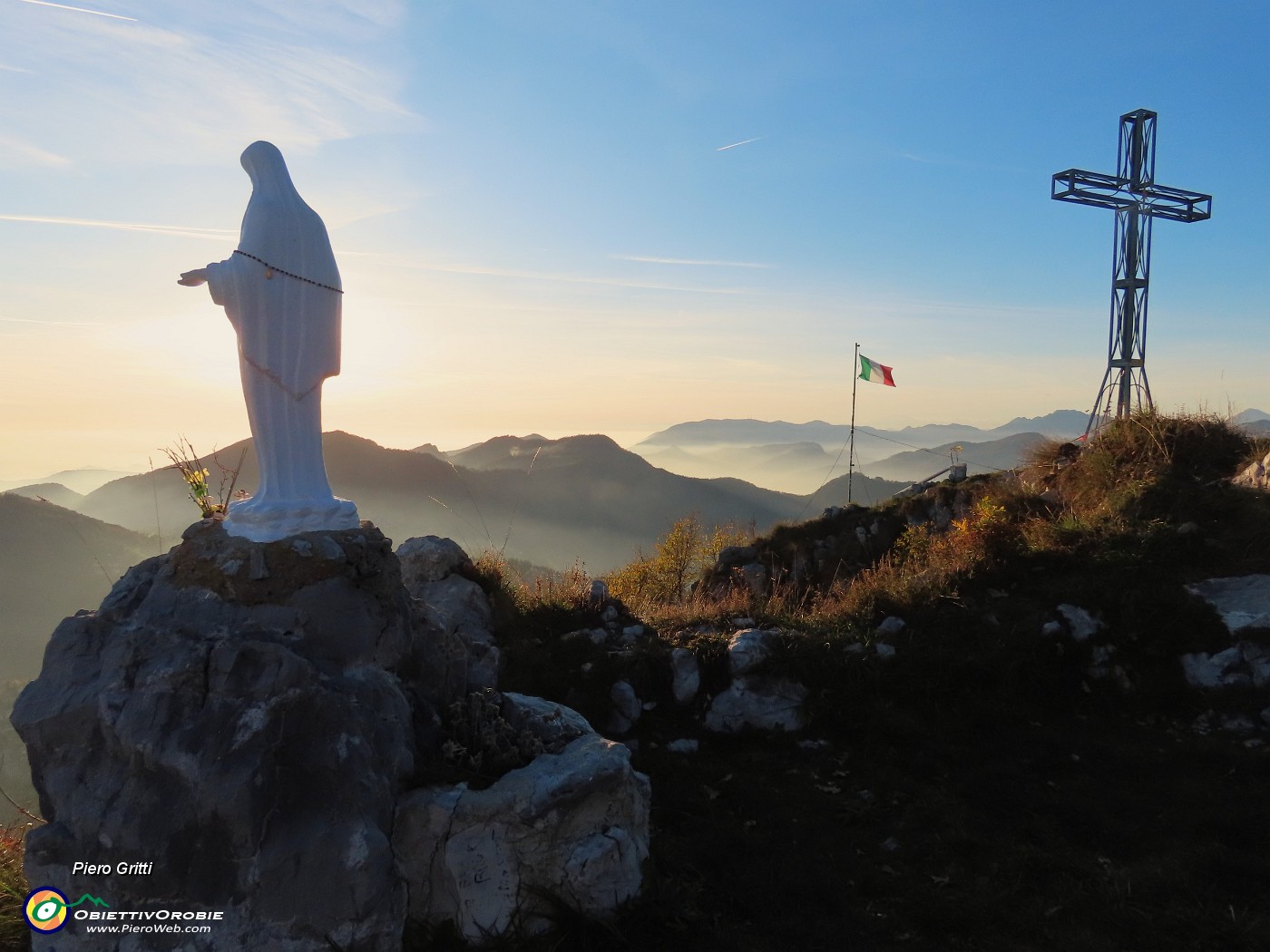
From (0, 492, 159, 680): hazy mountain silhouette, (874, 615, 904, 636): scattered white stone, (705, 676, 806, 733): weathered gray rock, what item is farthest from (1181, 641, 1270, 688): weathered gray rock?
(0, 492, 159, 680): hazy mountain silhouette

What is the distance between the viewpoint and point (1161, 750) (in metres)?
6.91

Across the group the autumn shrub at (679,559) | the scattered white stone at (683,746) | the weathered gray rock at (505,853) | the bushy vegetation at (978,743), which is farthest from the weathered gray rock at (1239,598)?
the autumn shrub at (679,559)

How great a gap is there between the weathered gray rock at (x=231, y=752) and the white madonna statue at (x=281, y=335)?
0.89 feet

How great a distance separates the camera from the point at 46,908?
4062 mm

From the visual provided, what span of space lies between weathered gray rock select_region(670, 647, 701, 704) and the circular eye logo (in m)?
5.02

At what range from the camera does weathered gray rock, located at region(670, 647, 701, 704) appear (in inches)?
304

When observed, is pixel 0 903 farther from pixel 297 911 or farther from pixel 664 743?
pixel 664 743

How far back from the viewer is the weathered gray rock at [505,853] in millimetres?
4223

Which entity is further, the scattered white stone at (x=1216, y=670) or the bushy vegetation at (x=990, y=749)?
the scattered white stone at (x=1216, y=670)

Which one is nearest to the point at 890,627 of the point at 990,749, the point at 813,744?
the point at 990,749

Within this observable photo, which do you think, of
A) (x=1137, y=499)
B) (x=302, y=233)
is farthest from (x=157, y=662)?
(x=1137, y=499)

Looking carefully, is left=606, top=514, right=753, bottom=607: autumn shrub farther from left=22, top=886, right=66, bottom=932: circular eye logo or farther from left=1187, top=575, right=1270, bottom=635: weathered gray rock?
left=22, top=886, right=66, bottom=932: circular eye logo

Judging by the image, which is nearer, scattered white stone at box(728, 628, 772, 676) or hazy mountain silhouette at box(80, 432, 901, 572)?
scattered white stone at box(728, 628, 772, 676)

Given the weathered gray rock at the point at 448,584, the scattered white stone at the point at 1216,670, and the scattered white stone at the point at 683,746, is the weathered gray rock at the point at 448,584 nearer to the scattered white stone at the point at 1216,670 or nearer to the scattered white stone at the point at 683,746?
the scattered white stone at the point at 683,746
